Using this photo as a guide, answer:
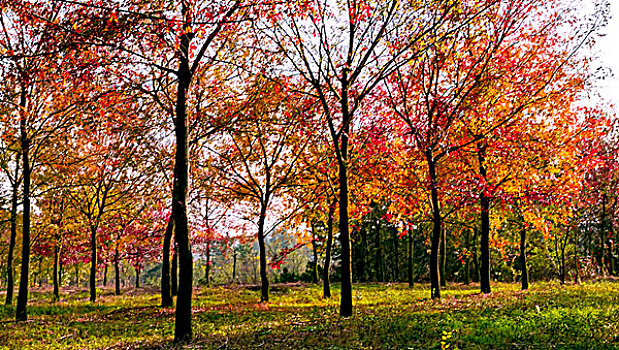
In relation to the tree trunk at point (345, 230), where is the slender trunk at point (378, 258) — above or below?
below

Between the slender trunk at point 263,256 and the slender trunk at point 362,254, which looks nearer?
the slender trunk at point 263,256

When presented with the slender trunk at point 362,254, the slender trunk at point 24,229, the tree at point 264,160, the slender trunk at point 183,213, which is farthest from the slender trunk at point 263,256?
the slender trunk at point 362,254

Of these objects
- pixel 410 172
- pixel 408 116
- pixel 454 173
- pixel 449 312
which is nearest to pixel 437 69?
pixel 408 116

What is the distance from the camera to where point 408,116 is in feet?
58.2

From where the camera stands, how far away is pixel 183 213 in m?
10.7

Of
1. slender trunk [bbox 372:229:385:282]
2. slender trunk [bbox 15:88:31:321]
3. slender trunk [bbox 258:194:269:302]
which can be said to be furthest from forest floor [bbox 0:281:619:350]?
slender trunk [bbox 372:229:385:282]

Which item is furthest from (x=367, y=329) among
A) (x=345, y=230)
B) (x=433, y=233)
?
(x=433, y=233)

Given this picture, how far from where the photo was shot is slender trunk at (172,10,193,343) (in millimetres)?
10473

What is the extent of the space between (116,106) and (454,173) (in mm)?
16233

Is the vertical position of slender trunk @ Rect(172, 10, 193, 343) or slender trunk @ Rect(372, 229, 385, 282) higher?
slender trunk @ Rect(172, 10, 193, 343)

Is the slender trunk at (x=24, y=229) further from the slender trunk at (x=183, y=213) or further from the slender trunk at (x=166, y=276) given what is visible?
the slender trunk at (x=183, y=213)

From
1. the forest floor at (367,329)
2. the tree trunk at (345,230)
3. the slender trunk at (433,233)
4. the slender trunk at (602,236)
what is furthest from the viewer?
the slender trunk at (602,236)

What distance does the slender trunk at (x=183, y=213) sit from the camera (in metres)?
10.5

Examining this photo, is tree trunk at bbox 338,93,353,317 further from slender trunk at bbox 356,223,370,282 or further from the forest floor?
slender trunk at bbox 356,223,370,282
